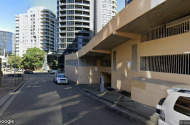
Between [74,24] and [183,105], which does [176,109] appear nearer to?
[183,105]

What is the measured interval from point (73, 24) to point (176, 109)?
64222 millimetres

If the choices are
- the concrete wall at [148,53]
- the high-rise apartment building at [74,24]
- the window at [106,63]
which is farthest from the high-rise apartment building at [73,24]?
the concrete wall at [148,53]

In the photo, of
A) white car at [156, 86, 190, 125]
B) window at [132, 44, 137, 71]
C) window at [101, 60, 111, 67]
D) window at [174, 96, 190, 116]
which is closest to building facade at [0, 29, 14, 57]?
window at [101, 60, 111, 67]

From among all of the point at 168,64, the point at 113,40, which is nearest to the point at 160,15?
the point at 168,64

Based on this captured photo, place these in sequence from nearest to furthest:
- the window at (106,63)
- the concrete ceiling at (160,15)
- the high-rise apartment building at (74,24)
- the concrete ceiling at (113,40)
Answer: the concrete ceiling at (160,15) < the concrete ceiling at (113,40) < the window at (106,63) < the high-rise apartment building at (74,24)

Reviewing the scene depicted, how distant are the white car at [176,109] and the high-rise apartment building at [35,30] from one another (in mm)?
93837

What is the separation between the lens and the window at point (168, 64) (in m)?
7.37

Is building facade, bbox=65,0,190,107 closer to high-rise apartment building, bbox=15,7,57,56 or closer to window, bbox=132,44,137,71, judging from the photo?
window, bbox=132,44,137,71

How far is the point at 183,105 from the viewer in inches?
133

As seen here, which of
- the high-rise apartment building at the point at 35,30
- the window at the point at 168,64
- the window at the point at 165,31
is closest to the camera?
the window at the point at 168,64

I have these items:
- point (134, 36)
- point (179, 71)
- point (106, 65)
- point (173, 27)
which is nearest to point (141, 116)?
point (179, 71)

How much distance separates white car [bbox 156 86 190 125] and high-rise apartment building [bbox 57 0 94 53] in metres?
60.3

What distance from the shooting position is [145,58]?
1051 centimetres

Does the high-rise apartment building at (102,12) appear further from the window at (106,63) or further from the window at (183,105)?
the window at (183,105)
